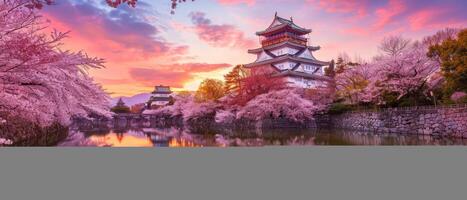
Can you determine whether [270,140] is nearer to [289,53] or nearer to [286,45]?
[289,53]

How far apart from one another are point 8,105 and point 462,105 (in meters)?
8.26

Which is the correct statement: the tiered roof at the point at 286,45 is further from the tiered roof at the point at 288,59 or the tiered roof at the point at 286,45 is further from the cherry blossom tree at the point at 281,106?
the cherry blossom tree at the point at 281,106

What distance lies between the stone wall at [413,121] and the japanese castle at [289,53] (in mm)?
4503

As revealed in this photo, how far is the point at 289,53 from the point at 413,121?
10.3 m

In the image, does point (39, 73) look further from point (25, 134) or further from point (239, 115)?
point (239, 115)

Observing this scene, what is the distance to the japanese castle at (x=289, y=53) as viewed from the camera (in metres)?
18.8

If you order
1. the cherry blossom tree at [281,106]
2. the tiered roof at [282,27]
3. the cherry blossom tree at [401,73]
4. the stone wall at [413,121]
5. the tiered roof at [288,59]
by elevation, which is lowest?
the stone wall at [413,121]

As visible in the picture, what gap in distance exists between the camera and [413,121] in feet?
34.1

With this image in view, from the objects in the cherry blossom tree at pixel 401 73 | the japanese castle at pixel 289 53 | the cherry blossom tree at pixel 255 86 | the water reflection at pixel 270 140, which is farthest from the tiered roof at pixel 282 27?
the water reflection at pixel 270 140

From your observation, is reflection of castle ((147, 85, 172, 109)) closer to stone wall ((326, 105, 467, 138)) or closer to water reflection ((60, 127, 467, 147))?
water reflection ((60, 127, 467, 147))

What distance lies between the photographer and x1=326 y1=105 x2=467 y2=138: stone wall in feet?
28.4

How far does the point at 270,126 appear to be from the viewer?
1471 centimetres

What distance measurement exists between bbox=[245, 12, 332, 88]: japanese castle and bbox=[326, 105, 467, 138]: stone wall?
4.50 metres

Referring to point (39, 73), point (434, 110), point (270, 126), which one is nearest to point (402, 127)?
point (434, 110)
